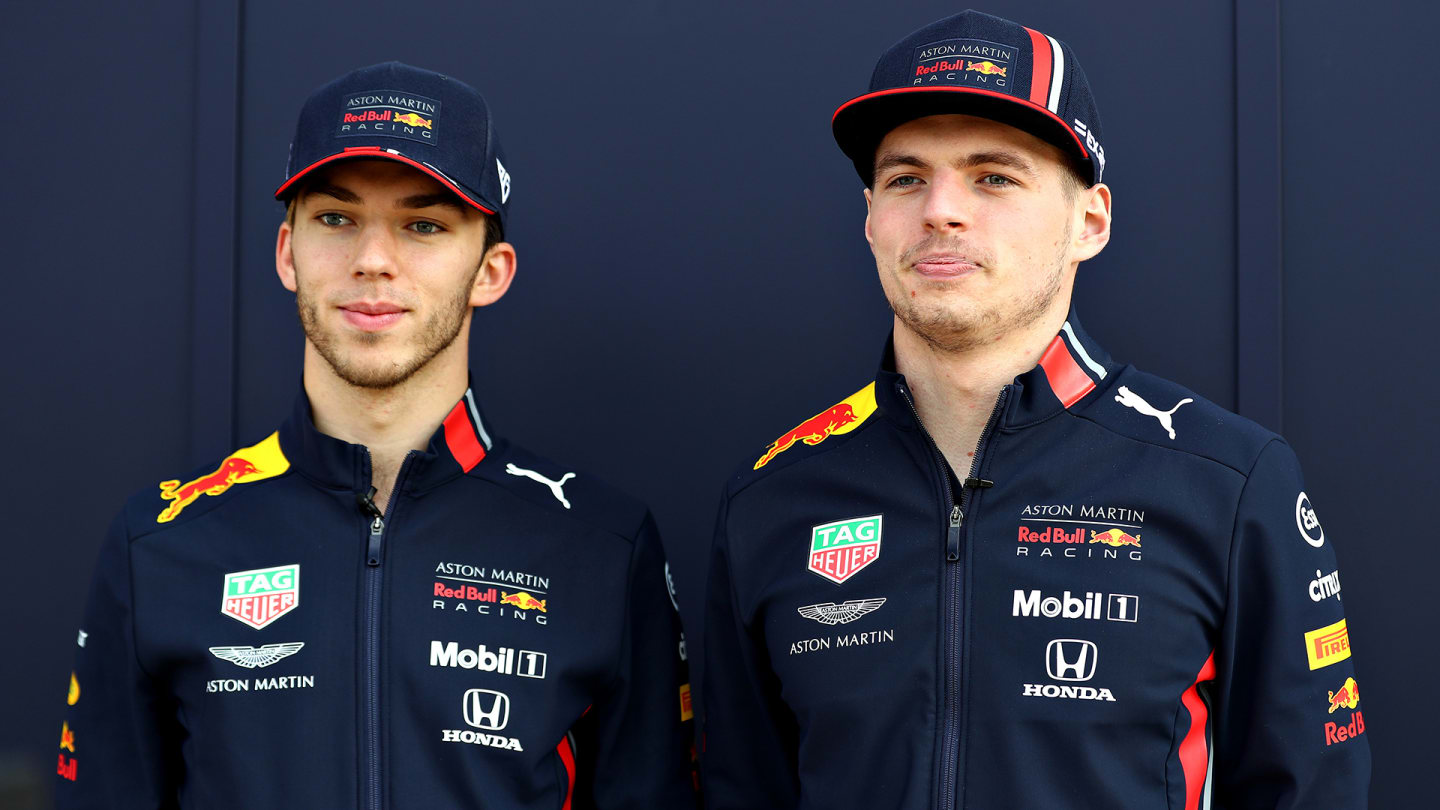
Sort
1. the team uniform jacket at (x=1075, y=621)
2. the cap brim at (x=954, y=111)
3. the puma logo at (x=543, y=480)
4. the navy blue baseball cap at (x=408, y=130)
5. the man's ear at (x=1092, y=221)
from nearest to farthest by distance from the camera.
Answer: the team uniform jacket at (x=1075, y=621)
the cap brim at (x=954, y=111)
the man's ear at (x=1092, y=221)
the navy blue baseball cap at (x=408, y=130)
the puma logo at (x=543, y=480)

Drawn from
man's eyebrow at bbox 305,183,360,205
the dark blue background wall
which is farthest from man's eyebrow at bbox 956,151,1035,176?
man's eyebrow at bbox 305,183,360,205

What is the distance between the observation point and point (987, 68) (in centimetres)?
180

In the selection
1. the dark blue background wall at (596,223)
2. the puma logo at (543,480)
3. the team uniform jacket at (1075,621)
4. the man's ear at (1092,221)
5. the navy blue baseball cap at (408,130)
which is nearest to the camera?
the team uniform jacket at (1075,621)

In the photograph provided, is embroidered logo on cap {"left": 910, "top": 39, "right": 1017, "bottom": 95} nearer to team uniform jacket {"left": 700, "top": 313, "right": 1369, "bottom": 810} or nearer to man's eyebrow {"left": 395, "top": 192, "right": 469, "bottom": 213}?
team uniform jacket {"left": 700, "top": 313, "right": 1369, "bottom": 810}

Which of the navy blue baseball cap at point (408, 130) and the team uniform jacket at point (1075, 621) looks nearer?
the team uniform jacket at point (1075, 621)

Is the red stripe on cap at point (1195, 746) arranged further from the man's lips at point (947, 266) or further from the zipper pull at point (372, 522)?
the zipper pull at point (372, 522)

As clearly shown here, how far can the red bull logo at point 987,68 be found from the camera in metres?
1.79

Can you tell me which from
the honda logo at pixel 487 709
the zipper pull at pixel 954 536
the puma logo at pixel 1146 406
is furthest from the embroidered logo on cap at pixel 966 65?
the honda logo at pixel 487 709

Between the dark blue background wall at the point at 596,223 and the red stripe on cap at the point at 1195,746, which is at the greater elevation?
the dark blue background wall at the point at 596,223

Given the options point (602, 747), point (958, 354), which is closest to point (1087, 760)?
point (958, 354)

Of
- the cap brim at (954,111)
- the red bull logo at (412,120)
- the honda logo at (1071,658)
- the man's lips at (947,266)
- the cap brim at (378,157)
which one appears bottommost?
the honda logo at (1071,658)

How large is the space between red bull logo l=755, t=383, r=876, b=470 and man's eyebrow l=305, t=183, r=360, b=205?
2.47ft

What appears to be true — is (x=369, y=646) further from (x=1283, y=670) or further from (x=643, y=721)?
(x=1283, y=670)

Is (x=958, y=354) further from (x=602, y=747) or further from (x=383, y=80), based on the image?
(x=383, y=80)
